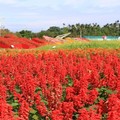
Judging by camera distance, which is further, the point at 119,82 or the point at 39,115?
the point at 119,82

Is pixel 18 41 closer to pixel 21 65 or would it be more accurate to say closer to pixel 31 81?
pixel 21 65

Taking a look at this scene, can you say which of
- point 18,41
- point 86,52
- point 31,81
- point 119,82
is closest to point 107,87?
point 119,82

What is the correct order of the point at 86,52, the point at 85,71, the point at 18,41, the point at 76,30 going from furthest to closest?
the point at 76,30, the point at 18,41, the point at 86,52, the point at 85,71

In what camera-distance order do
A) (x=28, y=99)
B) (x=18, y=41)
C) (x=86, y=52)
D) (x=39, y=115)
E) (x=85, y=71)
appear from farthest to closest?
(x=18, y=41) → (x=86, y=52) → (x=85, y=71) → (x=28, y=99) → (x=39, y=115)

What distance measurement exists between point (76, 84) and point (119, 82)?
724 millimetres

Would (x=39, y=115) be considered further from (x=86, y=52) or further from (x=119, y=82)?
(x=86, y=52)

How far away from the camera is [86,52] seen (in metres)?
14.2

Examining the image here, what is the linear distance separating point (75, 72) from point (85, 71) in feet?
0.83

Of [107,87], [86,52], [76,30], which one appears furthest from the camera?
[76,30]

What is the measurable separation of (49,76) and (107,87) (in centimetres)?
109

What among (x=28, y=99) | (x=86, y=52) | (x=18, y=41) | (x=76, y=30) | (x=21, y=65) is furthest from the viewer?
(x=76, y=30)

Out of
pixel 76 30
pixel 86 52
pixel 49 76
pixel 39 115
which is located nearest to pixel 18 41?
pixel 86 52

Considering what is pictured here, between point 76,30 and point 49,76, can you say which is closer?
point 49,76

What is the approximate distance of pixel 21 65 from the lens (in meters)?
10.3
